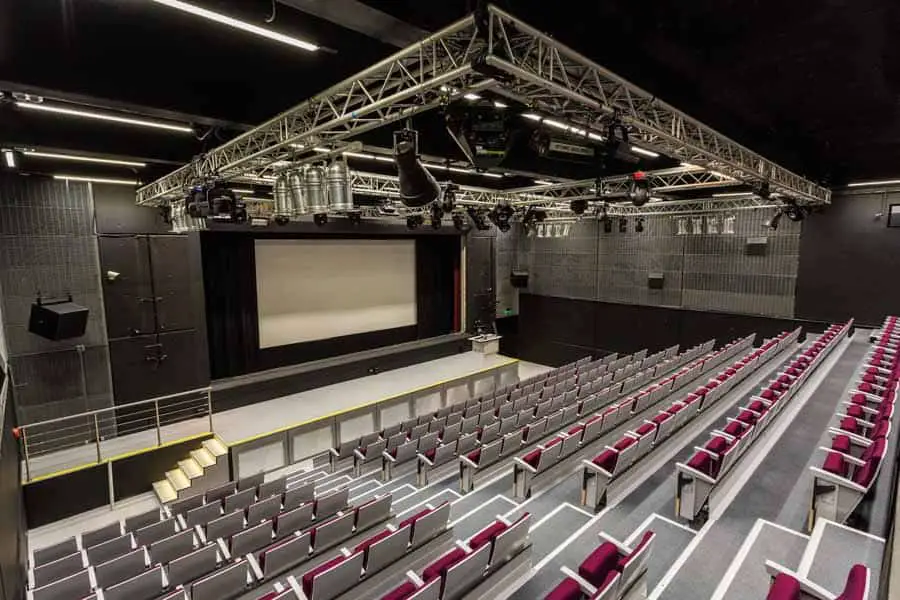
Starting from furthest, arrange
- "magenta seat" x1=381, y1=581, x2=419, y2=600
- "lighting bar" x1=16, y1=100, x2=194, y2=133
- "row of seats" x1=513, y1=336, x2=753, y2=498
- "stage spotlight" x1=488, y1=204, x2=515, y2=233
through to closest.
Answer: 1. "stage spotlight" x1=488, y1=204, x2=515, y2=233
2. "row of seats" x1=513, y1=336, x2=753, y2=498
3. "lighting bar" x1=16, y1=100, x2=194, y2=133
4. "magenta seat" x1=381, y1=581, x2=419, y2=600

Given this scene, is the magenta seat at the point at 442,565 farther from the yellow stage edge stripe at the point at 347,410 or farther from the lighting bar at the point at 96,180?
the lighting bar at the point at 96,180

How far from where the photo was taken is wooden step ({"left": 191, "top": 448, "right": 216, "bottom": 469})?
7.74 meters

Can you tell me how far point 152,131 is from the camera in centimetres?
611

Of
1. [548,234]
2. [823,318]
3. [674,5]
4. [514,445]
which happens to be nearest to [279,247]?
[548,234]

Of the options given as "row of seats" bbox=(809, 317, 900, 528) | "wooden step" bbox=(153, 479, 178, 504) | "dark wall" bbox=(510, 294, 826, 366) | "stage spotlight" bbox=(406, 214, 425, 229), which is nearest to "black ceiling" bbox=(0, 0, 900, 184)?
"row of seats" bbox=(809, 317, 900, 528)

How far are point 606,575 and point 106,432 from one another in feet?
31.5

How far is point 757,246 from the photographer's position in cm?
1238

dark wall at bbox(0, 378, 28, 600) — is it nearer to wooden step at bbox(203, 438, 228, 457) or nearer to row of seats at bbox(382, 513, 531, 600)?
wooden step at bbox(203, 438, 228, 457)

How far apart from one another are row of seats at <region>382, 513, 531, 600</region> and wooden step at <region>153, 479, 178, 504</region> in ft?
19.6

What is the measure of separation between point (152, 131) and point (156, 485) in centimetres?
599

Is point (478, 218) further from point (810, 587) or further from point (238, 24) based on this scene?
point (810, 587)

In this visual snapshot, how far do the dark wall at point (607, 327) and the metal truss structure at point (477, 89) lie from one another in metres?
7.36

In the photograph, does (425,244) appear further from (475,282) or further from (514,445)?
(514,445)

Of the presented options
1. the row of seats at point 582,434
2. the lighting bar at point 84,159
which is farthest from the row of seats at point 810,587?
the lighting bar at point 84,159
